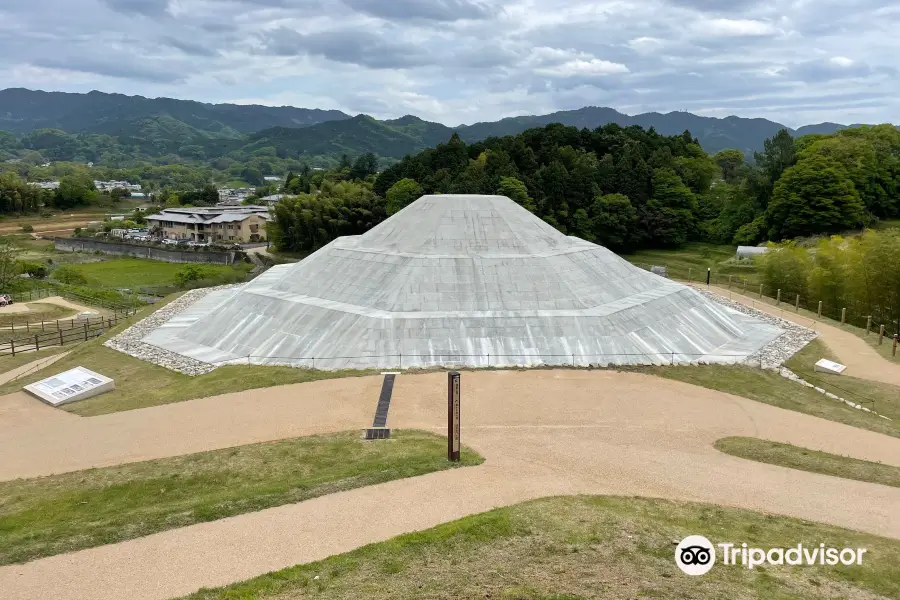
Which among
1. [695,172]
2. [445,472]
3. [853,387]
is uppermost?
[695,172]

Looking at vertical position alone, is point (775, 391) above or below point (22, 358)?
above

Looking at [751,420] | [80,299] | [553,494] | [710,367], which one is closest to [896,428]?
[751,420]

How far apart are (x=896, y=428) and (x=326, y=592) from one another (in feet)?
73.2

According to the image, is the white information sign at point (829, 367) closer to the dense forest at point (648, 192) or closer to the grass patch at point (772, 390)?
the grass patch at point (772, 390)

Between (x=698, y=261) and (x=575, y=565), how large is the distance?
211 feet

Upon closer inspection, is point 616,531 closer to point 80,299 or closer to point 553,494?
point 553,494

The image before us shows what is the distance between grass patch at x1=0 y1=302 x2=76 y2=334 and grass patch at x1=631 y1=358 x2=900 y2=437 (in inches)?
1621

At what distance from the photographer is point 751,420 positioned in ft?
71.6

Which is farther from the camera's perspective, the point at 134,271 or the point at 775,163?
the point at 775,163

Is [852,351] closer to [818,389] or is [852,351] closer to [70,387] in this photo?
[818,389]

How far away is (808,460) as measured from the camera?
17.8 metres

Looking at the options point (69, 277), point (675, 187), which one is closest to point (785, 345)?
point (675, 187)

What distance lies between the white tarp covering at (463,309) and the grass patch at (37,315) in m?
11.5

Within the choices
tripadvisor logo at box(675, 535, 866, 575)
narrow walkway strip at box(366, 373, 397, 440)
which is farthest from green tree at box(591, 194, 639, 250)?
tripadvisor logo at box(675, 535, 866, 575)
